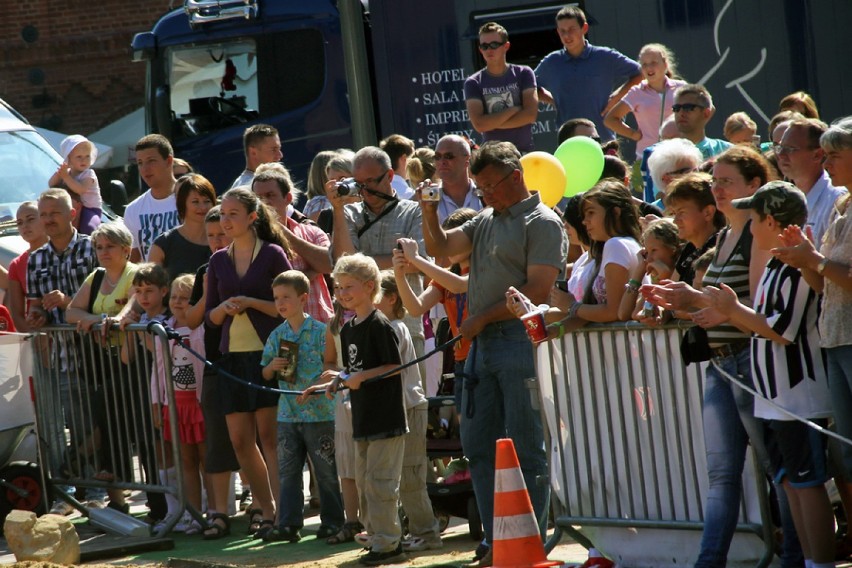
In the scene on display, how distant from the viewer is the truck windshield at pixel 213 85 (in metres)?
15.2

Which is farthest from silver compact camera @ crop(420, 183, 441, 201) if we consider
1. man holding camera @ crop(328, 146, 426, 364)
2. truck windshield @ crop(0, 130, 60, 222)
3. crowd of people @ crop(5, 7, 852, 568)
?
truck windshield @ crop(0, 130, 60, 222)

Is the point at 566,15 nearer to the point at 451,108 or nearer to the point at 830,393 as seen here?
the point at 451,108

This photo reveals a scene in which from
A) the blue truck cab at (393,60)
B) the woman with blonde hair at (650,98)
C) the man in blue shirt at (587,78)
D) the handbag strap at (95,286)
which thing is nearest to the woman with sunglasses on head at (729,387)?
the handbag strap at (95,286)

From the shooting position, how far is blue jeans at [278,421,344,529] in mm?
8398

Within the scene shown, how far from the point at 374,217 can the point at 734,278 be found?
314 centimetres

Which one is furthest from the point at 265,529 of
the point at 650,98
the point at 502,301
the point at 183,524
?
the point at 650,98

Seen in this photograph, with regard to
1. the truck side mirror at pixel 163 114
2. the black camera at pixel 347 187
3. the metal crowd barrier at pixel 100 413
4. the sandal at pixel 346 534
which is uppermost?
the truck side mirror at pixel 163 114

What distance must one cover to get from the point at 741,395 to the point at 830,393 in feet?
1.20

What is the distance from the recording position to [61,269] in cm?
1011

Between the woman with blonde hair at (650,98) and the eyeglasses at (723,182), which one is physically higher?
the woman with blonde hair at (650,98)

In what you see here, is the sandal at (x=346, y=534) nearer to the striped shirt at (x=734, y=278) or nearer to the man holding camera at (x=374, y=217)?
the man holding camera at (x=374, y=217)

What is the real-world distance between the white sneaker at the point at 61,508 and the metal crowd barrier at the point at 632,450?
4127 millimetres

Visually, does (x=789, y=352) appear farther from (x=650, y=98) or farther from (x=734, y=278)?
(x=650, y=98)

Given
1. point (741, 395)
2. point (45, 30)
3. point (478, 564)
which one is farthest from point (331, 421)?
point (45, 30)
